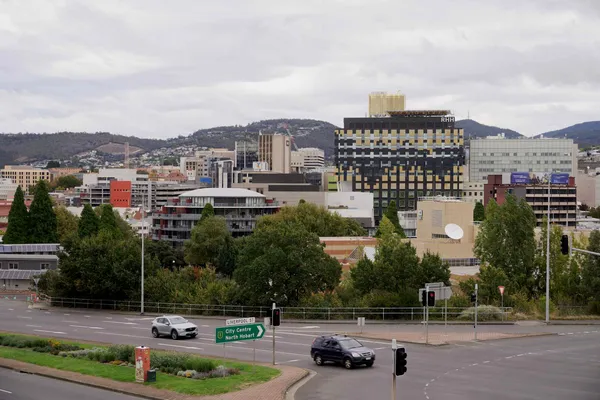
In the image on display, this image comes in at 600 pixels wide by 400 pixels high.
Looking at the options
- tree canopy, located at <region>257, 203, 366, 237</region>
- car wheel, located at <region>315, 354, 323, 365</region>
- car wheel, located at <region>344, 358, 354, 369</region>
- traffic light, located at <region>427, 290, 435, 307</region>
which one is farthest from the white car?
tree canopy, located at <region>257, 203, 366, 237</region>

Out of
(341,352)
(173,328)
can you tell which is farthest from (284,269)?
(341,352)

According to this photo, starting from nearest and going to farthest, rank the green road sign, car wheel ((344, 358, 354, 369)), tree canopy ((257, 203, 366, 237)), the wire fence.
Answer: the green road sign, car wheel ((344, 358, 354, 369)), the wire fence, tree canopy ((257, 203, 366, 237))

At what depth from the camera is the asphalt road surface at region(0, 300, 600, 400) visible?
3177 cm

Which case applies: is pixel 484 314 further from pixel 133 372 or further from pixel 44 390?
pixel 44 390

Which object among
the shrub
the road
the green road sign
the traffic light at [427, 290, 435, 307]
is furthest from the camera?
the shrub

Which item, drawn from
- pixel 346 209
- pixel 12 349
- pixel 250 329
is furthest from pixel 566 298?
pixel 346 209

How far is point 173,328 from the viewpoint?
4831cm

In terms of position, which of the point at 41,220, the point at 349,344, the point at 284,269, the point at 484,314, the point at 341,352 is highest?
the point at 41,220

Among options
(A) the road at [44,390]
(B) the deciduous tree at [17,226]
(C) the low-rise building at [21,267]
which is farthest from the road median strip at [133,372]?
(B) the deciduous tree at [17,226]

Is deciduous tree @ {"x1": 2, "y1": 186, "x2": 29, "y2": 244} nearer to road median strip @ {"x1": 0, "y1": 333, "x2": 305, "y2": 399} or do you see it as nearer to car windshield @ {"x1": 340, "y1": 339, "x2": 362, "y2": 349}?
road median strip @ {"x1": 0, "y1": 333, "x2": 305, "y2": 399}

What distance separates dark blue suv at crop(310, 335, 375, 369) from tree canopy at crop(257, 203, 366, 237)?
267ft

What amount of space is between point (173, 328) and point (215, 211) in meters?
94.3

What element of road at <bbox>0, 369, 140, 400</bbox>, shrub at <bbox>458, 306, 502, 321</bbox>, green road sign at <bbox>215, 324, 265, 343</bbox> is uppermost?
green road sign at <bbox>215, 324, 265, 343</bbox>

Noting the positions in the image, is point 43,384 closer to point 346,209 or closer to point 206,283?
point 206,283
